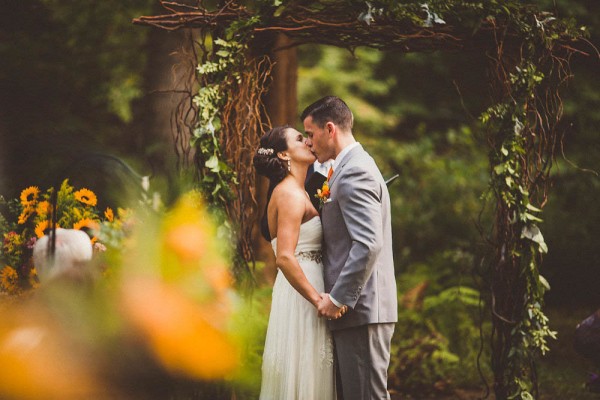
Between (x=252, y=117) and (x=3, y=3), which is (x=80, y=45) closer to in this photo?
(x=3, y=3)

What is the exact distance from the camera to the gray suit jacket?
380cm

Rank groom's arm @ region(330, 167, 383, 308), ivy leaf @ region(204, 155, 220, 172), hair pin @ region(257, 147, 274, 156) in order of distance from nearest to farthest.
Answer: groom's arm @ region(330, 167, 383, 308), hair pin @ region(257, 147, 274, 156), ivy leaf @ region(204, 155, 220, 172)

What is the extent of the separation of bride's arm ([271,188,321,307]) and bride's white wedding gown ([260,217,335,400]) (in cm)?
13

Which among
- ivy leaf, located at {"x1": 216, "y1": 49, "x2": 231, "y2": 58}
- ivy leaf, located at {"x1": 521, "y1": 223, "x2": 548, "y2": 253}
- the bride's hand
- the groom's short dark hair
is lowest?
the bride's hand

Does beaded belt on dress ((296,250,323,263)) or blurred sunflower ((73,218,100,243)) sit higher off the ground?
blurred sunflower ((73,218,100,243))

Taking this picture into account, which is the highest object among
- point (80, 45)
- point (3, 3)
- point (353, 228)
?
point (80, 45)

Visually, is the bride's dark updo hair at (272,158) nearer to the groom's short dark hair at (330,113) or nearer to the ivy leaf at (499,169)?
the groom's short dark hair at (330,113)

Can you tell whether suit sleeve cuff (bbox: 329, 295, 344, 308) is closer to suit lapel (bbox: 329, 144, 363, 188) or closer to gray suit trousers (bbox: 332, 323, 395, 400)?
gray suit trousers (bbox: 332, 323, 395, 400)

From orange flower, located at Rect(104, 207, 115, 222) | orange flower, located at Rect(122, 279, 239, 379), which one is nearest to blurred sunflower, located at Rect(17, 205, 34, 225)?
orange flower, located at Rect(104, 207, 115, 222)

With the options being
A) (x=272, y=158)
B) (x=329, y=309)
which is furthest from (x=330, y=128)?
(x=329, y=309)

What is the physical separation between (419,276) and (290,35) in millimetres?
5046

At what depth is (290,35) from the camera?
471cm

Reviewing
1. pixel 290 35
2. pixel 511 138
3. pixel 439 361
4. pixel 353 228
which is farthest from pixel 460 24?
pixel 439 361

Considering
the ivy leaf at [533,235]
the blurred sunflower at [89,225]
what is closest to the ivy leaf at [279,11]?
the blurred sunflower at [89,225]
